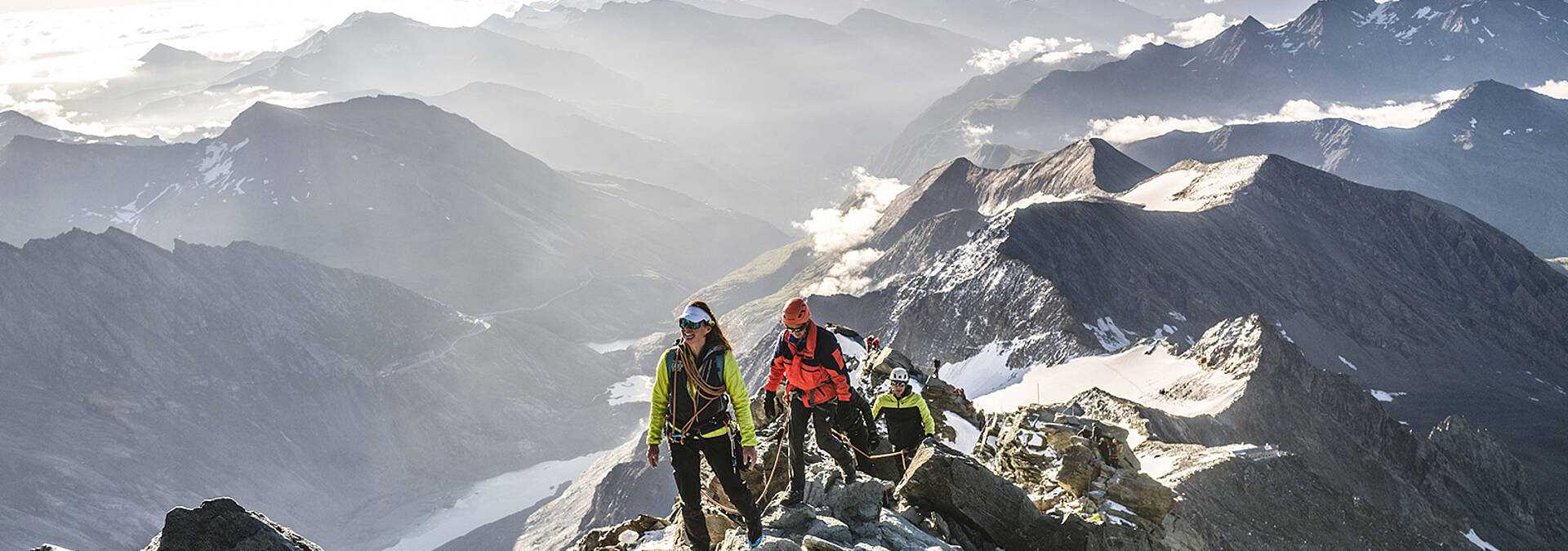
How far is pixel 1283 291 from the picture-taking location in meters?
149

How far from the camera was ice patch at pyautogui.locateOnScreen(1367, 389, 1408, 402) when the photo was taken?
399 feet

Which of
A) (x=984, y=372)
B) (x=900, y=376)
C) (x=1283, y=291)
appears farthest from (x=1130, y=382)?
(x=1283, y=291)

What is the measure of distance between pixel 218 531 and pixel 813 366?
11.3 m

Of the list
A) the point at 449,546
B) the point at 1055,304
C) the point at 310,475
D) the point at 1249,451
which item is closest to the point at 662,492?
the point at 449,546

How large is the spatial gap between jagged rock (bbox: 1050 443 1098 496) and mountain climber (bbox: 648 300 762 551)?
33.8 ft

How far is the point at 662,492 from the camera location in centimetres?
15188

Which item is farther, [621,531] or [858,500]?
[621,531]

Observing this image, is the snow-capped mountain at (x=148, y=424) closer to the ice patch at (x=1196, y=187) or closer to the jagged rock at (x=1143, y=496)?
the jagged rock at (x=1143, y=496)

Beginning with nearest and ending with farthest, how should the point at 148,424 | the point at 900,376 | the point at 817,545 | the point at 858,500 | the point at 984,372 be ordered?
the point at 817,545 → the point at 858,500 → the point at 900,376 → the point at 984,372 → the point at 148,424

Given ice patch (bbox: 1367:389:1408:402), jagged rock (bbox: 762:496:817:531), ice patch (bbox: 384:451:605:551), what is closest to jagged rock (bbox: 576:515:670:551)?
jagged rock (bbox: 762:496:817:531)

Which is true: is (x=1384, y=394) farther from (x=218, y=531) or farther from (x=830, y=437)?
(x=218, y=531)

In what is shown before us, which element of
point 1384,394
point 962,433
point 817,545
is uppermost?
point 817,545

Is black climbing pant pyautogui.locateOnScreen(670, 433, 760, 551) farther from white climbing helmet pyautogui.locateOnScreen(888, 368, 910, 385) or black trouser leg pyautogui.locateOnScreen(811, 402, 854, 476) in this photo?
white climbing helmet pyautogui.locateOnScreen(888, 368, 910, 385)

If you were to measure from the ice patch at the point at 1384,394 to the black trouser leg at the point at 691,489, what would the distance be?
145 meters
